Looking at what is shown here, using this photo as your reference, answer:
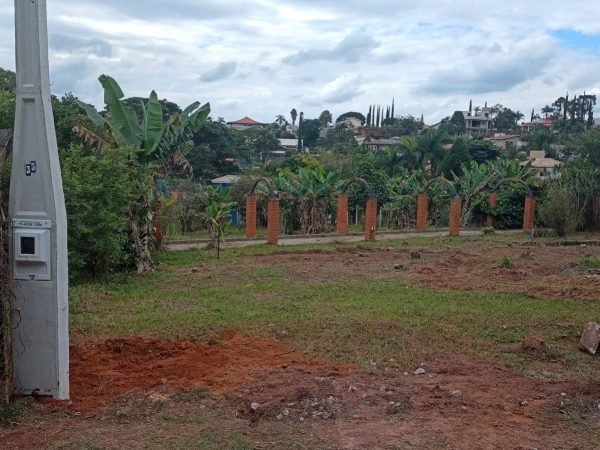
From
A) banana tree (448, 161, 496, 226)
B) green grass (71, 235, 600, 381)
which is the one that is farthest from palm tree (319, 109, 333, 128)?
green grass (71, 235, 600, 381)

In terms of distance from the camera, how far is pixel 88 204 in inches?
406

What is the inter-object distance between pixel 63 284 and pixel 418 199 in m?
20.1

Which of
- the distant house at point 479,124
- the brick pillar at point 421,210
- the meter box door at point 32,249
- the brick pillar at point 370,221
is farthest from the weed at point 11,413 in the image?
the distant house at point 479,124

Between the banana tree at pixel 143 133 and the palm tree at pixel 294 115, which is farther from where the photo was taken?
the palm tree at pixel 294 115

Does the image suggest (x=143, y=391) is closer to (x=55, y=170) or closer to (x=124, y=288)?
(x=55, y=170)

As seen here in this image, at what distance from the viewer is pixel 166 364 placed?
6.29 m

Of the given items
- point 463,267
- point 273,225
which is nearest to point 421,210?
point 273,225

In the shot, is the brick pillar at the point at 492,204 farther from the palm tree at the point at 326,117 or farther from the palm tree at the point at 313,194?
the palm tree at the point at 326,117

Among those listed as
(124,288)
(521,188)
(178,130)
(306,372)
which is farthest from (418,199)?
(306,372)

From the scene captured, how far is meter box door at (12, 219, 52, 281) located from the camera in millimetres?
5011

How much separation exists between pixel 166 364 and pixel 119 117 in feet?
27.8

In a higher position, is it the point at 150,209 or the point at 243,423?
the point at 150,209

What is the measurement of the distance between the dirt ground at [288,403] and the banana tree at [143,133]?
19.7 feet

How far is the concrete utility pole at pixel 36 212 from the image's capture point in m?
4.98
